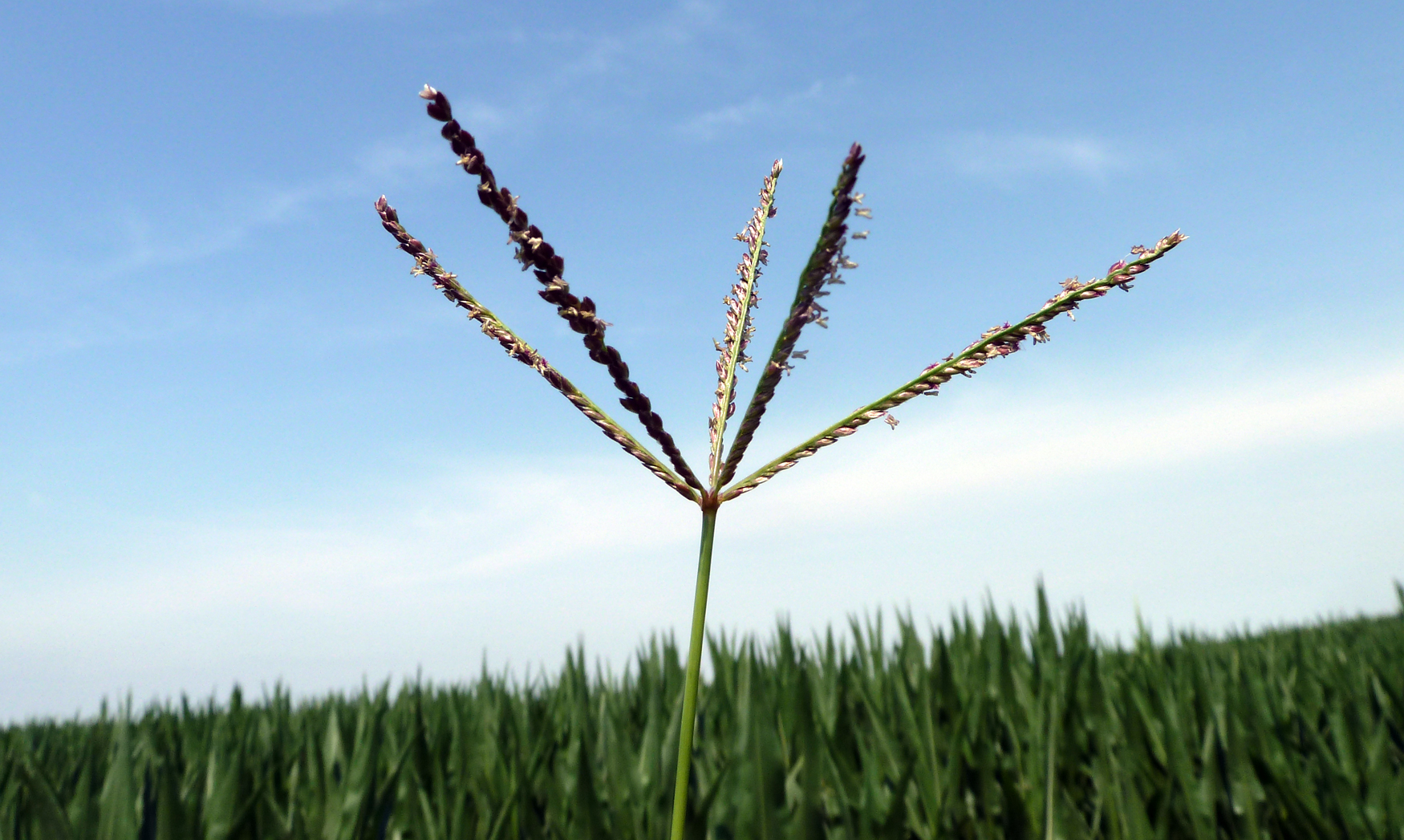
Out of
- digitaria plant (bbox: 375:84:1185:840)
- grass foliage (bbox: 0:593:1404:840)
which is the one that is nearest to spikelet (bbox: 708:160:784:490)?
digitaria plant (bbox: 375:84:1185:840)

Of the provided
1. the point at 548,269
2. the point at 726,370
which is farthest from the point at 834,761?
the point at 548,269

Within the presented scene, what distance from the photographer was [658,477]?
39.5 inches

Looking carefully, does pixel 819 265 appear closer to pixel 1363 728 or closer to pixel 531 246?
pixel 531 246

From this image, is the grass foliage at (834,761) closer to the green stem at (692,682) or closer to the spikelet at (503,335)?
the green stem at (692,682)

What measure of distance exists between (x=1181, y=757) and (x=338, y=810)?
1.90 metres

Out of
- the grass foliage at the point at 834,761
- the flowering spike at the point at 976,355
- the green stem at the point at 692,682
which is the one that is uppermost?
the flowering spike at the point at 976,355

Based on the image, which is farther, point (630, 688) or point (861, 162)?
point (630, 688)

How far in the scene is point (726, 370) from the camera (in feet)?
3.73

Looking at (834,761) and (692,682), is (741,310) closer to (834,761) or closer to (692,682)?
(692,682)

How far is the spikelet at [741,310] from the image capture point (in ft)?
3.61

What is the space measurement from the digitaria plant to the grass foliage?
1.80ft

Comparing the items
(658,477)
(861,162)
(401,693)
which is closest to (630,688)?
(401,693)

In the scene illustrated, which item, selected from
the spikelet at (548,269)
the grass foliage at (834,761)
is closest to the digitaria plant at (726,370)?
the spikelet at (548,269)

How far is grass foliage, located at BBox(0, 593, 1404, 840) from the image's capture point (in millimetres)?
1637
